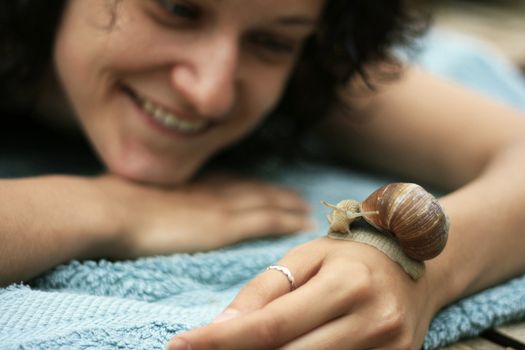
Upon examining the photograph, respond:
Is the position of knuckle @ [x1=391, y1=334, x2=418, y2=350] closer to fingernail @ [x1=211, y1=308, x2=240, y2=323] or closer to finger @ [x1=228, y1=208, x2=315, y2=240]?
fingernail @ [x1=211, y1=308, x2=240, y2=323]

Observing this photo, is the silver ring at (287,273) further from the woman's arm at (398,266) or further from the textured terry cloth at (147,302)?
the textured terry cloth at (147,302)

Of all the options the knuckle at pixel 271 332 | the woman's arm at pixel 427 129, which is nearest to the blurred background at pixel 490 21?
the woman's arm at pixel 427 129

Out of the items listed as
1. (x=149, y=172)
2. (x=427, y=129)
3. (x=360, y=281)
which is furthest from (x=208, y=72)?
(x=427, y=129)

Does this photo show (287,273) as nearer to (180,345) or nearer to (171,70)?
(180,345)

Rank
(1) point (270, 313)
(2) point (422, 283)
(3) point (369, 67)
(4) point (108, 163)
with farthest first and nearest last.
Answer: (3) point (369, 67) → (4) point (108, 163) → (2) point (422, 283) → (1) point (270, 313)

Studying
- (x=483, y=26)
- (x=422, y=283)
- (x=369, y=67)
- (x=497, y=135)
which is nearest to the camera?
(x=422, y=283)

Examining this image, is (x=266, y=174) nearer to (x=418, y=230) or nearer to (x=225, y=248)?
(x=225, y=248)

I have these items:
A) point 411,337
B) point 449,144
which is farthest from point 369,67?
point 411,337
